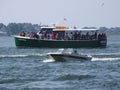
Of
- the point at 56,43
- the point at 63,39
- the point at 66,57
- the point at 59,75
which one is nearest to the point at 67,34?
the point at 63,39

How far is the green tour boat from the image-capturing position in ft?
260

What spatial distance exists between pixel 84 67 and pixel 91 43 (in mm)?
34435

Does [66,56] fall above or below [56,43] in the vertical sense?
above

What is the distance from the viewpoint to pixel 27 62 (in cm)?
5275

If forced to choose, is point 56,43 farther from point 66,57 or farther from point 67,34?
point 66,57

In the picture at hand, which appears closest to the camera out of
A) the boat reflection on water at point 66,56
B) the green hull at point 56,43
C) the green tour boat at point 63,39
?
the boat reflection on water at point 66,56

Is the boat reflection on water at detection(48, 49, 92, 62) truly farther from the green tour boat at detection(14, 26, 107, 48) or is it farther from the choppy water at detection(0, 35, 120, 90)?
the green tour boat at detection(14, 26, 107, 48)

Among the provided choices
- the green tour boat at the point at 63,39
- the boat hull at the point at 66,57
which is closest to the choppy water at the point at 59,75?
the boat hull at the point at 66,57

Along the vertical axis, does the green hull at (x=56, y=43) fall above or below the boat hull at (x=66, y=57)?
below

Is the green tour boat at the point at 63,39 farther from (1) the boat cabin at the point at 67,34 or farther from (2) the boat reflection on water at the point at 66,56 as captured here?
(2) the boat reflection on water at the point at 66,56

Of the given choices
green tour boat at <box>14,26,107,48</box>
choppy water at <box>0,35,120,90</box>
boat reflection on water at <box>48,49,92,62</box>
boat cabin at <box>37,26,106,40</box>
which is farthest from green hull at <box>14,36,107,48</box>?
boat reflection on water at <box>48,49,92,62</box>

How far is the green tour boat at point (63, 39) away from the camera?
79.4 meters

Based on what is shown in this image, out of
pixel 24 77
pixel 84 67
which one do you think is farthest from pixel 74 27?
pixel 24 77

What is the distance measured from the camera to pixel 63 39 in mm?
80625
